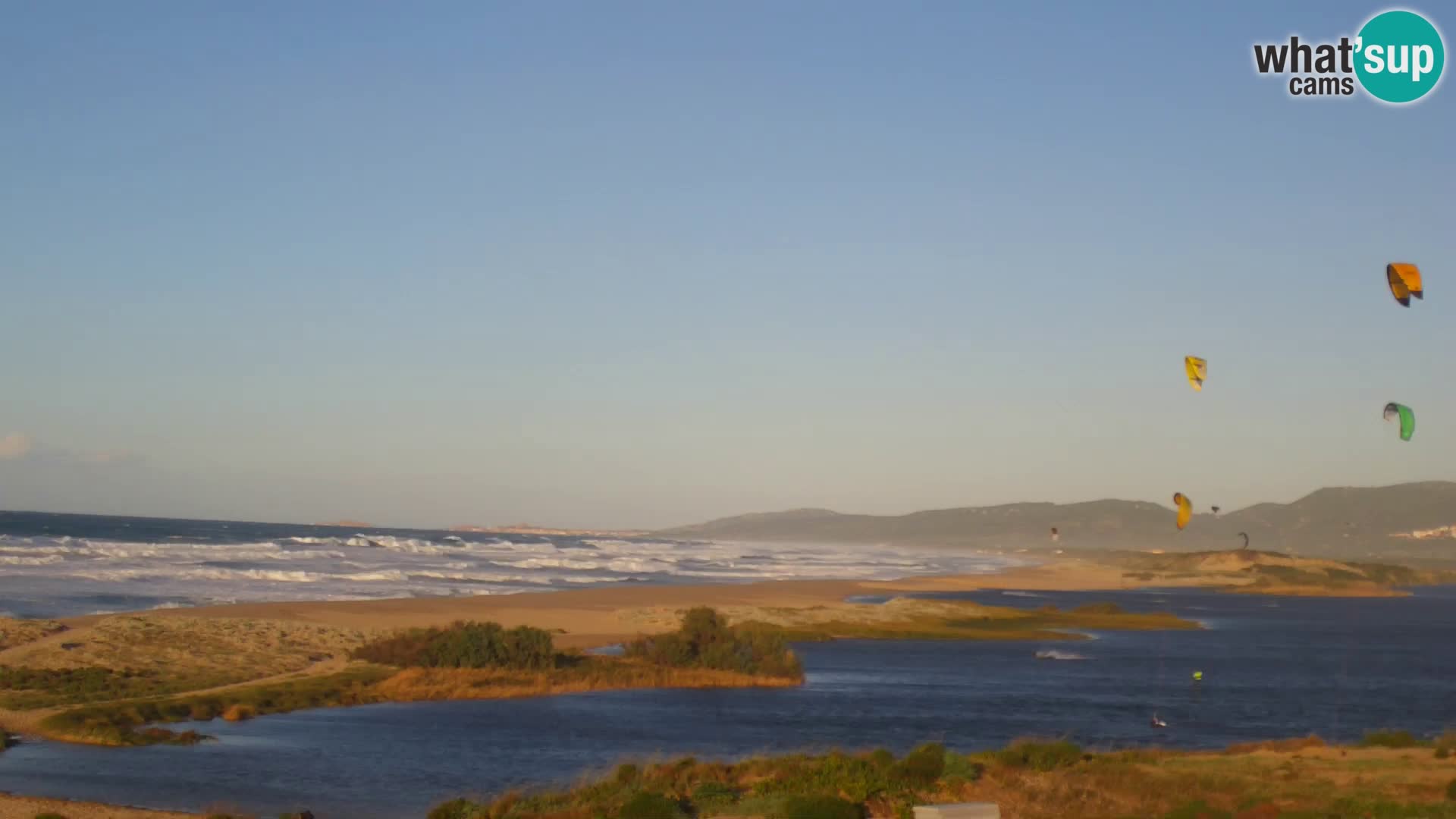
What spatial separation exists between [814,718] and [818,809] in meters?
17.0

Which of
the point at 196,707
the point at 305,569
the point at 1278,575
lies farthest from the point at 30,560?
the point at 1278,575

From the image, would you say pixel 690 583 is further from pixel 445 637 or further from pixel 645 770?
pixel 645 770

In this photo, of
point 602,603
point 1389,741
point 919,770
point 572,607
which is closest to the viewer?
point 919,770

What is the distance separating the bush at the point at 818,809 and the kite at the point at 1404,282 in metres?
11.4

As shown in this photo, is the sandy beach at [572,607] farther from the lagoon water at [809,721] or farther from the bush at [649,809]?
the bush at [649,809]

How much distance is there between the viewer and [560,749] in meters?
29.1

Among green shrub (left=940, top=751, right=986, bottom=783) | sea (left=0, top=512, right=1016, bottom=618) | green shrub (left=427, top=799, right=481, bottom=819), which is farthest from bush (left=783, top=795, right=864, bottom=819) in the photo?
sea (left=0, top=512, right=1016, bottom=618)

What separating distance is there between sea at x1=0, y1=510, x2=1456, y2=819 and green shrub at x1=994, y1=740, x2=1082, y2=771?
5210mm

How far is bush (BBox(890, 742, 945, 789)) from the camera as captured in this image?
840 inches

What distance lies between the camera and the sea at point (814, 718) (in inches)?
971

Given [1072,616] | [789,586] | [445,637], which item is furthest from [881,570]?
[445,637]

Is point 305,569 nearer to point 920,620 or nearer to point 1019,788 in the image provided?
point 920,620

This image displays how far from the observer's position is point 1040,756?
24.0 meters

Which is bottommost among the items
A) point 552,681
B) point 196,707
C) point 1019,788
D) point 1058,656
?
point 1058,656
